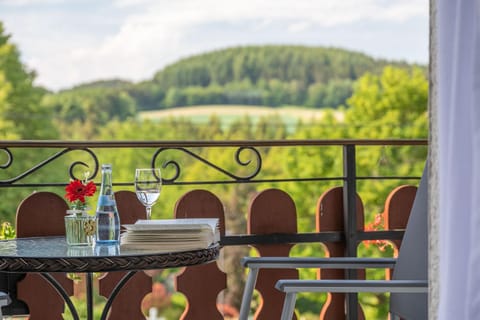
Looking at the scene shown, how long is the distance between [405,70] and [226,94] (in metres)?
6.84

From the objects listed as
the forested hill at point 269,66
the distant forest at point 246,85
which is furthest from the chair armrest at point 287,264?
the forested hill at point 269,66

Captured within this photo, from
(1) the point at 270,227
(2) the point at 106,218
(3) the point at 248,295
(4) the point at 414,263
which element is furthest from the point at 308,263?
(1) the point at 270,227

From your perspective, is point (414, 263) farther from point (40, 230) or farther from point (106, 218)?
point (40, 230)

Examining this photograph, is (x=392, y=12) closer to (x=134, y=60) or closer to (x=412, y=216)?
(x=134, y=60)

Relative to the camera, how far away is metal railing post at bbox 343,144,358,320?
2945mm

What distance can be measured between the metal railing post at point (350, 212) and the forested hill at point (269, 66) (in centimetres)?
2576

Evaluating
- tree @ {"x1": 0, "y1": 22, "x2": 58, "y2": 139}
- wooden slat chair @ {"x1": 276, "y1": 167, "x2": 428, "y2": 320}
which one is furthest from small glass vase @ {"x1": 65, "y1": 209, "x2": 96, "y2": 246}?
tree @ {"x1": 0, "y1": 22, "x2": 58, "y2": 139}

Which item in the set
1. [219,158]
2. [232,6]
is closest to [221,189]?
[219,158]

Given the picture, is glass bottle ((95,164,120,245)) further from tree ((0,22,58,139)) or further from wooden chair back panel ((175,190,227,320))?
tree ((0,22,58,139))

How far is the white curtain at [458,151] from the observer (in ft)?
4.42

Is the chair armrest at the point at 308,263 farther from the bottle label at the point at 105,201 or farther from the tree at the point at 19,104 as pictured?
the tree at the point at 19,104

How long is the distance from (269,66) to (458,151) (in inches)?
1134

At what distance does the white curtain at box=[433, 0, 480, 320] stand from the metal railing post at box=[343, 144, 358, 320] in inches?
62.5

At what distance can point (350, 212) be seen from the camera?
118 inches
